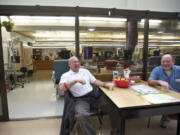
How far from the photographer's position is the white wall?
2.36 m

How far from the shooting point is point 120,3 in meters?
2.56

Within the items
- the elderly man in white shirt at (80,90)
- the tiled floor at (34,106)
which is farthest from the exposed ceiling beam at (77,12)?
the tiled floor at (34,106)

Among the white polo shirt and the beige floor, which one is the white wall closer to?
the white polo shirt

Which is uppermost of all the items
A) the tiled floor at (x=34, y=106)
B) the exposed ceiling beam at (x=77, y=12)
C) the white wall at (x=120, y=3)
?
the white wall at (x=120, y=3)

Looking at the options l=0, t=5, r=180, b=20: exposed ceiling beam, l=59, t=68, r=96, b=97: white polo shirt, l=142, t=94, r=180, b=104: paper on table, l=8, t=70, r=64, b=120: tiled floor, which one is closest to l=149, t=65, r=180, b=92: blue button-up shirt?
l=142, t=94, r=180, b=104: paper on table

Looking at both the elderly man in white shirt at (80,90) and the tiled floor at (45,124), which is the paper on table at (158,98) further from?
the tiled floor at (45,124)

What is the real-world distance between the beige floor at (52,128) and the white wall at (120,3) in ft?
7.92

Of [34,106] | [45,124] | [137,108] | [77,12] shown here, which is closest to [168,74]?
[137,108]

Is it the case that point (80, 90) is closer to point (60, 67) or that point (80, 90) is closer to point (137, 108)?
point (137, 108)

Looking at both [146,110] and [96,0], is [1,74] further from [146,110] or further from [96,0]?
[146,110]

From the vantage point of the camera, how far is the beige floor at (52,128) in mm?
2086

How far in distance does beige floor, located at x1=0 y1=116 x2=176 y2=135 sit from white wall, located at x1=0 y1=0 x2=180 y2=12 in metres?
2.41

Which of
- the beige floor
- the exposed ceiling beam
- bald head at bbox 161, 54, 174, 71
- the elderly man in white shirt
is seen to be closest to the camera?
the elderly man in white shirt

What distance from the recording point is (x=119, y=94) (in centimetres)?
170
